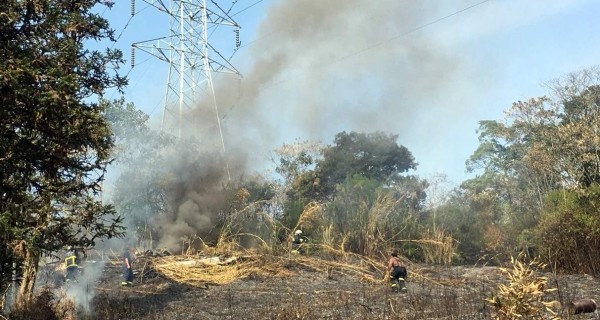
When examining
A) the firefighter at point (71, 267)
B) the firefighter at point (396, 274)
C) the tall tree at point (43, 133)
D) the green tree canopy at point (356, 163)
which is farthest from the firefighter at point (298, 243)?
the green tree canopy at point (356, 163)

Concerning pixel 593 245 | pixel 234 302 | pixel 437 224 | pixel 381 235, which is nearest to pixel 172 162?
pixel 381 235

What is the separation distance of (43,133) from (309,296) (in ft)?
24.5

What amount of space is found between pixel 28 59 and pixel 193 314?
6.17 m

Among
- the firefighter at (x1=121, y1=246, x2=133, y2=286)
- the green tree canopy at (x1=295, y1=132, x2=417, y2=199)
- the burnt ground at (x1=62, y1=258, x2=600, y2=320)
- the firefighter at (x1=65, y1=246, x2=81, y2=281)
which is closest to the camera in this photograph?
the burnt ground at (x1=62, y1=258, x2=600, y2=320)

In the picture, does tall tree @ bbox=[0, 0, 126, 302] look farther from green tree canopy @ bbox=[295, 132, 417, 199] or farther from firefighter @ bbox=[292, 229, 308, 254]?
green tree canopy @ bbox=[295, 132, 417, 199]

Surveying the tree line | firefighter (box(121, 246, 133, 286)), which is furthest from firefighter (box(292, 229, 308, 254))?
firefighter (box(121, 246, 133, 286))

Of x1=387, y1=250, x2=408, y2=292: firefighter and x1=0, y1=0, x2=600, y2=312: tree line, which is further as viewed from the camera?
x1=387, y1=250, x2=408, y2=292: firefighter

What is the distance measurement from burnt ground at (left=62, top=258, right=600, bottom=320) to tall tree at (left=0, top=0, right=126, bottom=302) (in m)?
3.13

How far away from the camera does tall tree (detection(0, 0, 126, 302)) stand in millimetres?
7980

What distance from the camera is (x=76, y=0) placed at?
442 inches

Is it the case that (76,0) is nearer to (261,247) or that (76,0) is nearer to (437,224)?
(261,247)

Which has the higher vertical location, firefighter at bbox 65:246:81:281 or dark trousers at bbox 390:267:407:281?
firefighter at bbox 65:246:81:281

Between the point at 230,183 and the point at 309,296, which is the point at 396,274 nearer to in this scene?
the point at 309,296

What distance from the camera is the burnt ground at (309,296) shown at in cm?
1069
